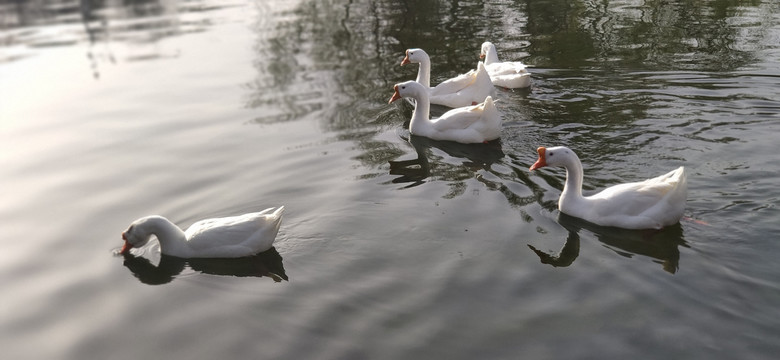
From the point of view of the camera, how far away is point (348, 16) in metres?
21.8

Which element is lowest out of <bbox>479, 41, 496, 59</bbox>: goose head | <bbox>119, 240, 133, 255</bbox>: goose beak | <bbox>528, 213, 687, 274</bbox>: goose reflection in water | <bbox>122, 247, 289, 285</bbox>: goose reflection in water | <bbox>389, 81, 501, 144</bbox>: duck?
<bbox>528, 213, 687, 274</bbox>: goose reflection in water

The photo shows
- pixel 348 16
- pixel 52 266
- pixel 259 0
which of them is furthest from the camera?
pixel 259 0

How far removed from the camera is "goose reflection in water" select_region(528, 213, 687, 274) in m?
7.41

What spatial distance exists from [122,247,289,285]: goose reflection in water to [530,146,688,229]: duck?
328 centimetres

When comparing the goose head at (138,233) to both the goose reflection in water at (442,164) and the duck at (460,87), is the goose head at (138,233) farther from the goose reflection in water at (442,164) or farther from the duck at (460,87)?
the duck at (460,87)

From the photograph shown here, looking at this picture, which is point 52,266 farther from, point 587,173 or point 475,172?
point 587,173

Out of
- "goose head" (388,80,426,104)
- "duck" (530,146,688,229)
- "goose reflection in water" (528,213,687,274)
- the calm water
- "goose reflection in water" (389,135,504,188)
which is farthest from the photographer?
"goose head" (388,80,426,104)

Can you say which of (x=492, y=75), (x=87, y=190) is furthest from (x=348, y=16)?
(x=87, y=190)

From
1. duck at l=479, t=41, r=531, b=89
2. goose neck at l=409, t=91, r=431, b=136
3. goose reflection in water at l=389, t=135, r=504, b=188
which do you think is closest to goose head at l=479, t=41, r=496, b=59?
duck at l=479, t=41, r=531, b=89

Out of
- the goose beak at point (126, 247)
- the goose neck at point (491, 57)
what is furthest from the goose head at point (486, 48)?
the goose beak at point (126, 247)

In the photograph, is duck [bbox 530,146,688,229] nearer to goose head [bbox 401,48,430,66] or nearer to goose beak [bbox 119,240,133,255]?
goose beak [bbox 119,240,133,255]

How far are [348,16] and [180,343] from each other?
53.7 ft

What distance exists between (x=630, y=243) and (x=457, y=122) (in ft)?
13.4

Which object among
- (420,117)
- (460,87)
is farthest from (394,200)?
(460,87)
